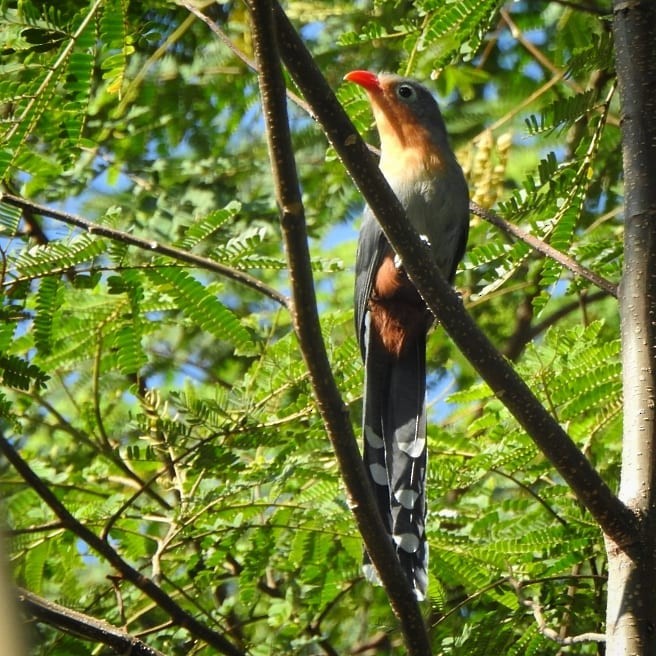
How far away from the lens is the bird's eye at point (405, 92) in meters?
4.79

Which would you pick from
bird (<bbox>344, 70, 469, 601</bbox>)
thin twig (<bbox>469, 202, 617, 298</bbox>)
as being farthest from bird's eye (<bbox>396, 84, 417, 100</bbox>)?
thin twig (<bbox>469, 202, 617, 298</bbox>)

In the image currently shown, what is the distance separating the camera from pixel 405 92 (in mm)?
4812

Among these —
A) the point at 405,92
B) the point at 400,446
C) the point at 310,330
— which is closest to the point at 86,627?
the point at 310,330

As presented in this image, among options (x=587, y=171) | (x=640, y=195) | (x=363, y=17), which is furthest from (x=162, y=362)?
(x=640, y=195)

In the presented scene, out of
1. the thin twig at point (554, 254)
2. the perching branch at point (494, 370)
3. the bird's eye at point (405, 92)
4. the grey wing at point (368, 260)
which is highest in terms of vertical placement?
the bird's eye at point (405, 92)

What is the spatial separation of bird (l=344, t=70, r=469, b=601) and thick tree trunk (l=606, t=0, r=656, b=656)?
94 cm

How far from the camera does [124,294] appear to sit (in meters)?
3.99

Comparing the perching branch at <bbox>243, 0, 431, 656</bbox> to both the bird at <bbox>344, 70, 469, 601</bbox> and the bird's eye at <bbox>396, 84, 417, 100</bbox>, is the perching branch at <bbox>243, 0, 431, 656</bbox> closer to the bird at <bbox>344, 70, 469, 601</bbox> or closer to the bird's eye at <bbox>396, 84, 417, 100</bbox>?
the bird at <bbox>344, 70, 469, 601</bbox>

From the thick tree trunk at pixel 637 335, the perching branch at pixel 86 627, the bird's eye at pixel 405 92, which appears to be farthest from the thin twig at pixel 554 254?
the perching branch at pixel 86 627

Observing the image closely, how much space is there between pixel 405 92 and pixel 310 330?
2.63 metres

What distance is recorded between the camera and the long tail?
3473 millimetres

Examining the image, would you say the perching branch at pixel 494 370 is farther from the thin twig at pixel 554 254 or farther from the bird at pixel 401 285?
the bird at pixel 401 285

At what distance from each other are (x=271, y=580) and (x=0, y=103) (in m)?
2.35

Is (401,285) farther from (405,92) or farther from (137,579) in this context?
(137,579)
